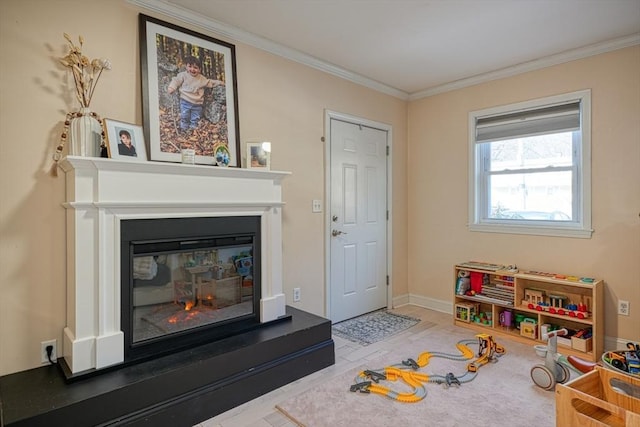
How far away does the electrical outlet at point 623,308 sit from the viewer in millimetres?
2918

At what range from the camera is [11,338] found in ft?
6.31

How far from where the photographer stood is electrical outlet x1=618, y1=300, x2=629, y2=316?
9.57 ft

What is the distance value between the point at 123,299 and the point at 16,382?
60cm

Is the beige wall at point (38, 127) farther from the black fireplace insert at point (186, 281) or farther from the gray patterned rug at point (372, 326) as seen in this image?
the gray patterned rug at point (372, 326)

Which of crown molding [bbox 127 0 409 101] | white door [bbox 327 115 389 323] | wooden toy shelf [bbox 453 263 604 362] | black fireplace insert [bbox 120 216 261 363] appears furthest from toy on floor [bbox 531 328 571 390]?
crown molding [bbox 127 0 409 101]

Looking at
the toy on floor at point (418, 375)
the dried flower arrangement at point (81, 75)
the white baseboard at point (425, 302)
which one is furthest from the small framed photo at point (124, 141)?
the white baseboard at point (425, 302)

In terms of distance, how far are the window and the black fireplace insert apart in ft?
8.41

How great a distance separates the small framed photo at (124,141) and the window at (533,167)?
10.4 feet

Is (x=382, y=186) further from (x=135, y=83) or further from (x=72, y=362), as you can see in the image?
(x=72, y=362)

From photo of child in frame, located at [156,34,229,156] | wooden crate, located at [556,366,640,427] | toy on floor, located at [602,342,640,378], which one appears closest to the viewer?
wooden crate, located at [556,366,640,427]

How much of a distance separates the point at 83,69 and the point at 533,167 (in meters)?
3.76

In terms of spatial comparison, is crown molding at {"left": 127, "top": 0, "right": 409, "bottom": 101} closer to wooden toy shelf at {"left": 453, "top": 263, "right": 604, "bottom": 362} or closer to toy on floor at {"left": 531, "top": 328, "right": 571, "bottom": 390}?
wooden toy shelf at {"left": 453, "top": 263, "right": 604, "bottom": 362}

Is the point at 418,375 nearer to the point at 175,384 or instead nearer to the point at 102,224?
the point at 175,384

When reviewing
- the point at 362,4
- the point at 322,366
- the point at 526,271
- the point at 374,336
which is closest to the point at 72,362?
the point at 322,366
